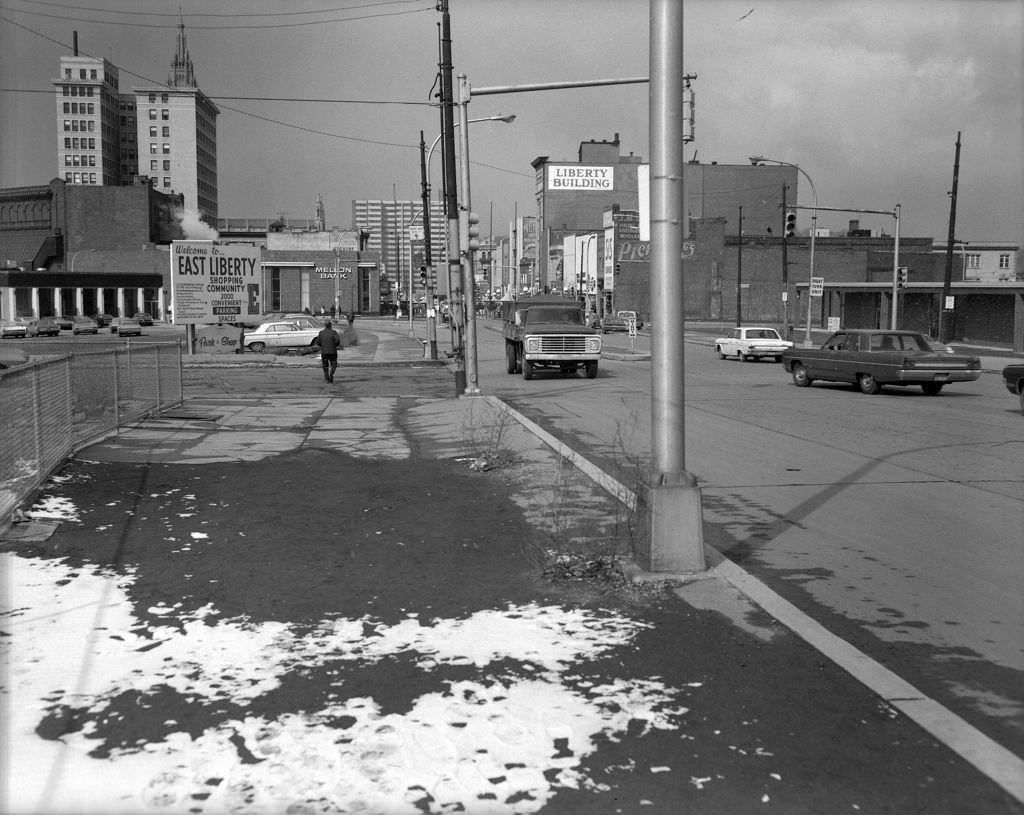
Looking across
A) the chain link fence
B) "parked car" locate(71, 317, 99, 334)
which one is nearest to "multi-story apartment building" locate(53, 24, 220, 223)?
"parked car" locate(71, 317, 99, 334)

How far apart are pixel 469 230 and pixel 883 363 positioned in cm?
1028

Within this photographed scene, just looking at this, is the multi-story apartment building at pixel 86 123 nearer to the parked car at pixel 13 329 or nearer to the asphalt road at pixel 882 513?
the parked car at pixel 13 329

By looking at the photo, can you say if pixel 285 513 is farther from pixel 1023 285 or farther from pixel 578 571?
pixel 1023 285

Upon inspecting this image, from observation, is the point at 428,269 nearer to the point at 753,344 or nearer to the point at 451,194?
the point at 753,344

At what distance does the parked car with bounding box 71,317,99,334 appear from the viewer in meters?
71.2

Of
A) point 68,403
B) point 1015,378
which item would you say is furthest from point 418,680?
point 1015,378

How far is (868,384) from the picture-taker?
24.4m

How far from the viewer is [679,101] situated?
7.15 meters

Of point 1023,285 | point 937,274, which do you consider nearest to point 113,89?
point 937,274

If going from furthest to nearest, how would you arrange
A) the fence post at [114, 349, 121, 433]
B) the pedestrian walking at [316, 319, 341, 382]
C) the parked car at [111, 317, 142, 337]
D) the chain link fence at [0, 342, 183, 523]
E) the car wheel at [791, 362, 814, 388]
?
the parked car at [111, 317, 142, 337]
the pedestrian walking at [316, 319, 341, 382]
the car wheel at [791, 362, 814, 388]
the fence post at [114, 349, 121, 433]
the chain link fence at [0, 342, 183, 523]

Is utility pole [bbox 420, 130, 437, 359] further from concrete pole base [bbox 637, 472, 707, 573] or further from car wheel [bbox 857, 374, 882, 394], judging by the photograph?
concrete pole base [bbox 637, 472, 707, 573]

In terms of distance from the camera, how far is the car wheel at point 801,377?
26.7 metres

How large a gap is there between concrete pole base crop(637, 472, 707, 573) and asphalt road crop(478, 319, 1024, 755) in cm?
65

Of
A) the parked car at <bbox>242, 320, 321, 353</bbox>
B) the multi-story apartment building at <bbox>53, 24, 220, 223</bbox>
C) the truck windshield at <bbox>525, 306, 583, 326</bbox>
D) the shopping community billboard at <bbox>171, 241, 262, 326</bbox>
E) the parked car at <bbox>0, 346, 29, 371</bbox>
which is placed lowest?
the parked car at <bbox>0, 346, 29, 371</bbox>
